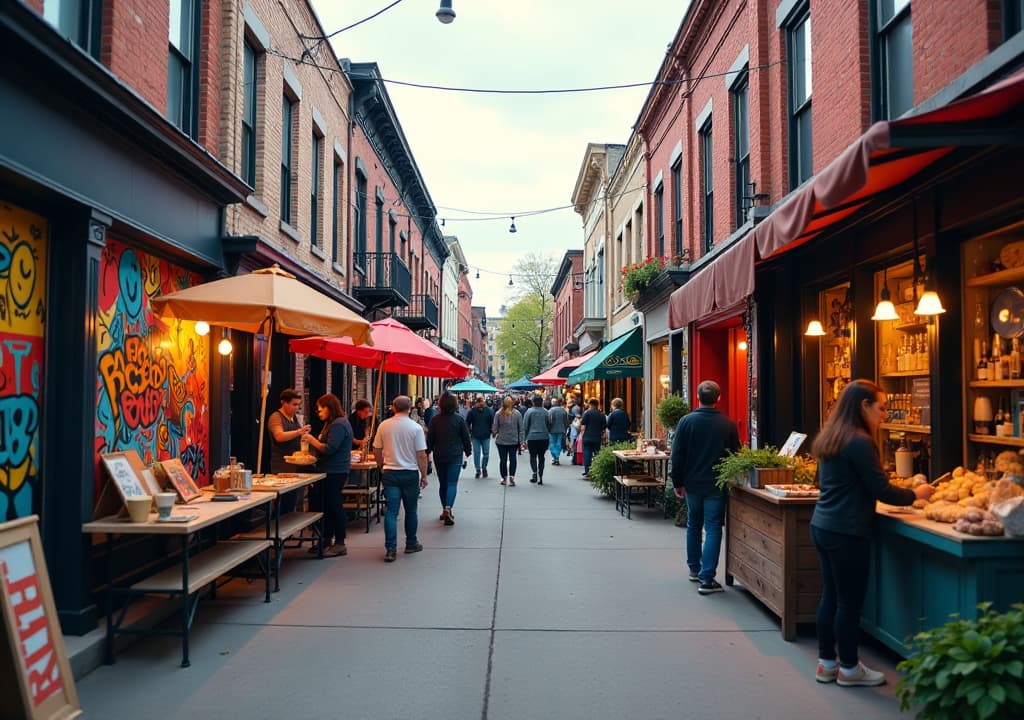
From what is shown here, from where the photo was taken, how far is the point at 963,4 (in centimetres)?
611

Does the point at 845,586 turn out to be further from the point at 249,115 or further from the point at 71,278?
the point at 249,115

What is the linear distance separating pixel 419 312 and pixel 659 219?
12.0 meters

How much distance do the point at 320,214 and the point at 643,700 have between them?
482 inches

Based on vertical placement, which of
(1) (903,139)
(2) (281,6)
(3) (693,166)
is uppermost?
(2) (281,6)

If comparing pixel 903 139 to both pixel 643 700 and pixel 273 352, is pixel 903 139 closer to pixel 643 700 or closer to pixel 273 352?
pixel 643 700

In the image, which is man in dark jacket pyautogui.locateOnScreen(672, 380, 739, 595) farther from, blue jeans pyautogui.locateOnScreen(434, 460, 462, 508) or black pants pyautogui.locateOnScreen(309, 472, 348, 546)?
blue jeans pyautogui.locateOnScreen(434, 460, 462, 508)

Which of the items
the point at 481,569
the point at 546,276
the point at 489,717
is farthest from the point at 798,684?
the point at 546,276

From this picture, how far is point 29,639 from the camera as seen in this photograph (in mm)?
3979

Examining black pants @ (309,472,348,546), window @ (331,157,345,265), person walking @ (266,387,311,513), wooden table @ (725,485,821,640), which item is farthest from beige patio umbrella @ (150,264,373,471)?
window @ (331,157,345,265)

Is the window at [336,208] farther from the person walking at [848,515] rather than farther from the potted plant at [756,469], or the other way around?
the person walking at [848,515]

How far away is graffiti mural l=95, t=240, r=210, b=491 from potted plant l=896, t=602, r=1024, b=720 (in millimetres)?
6126

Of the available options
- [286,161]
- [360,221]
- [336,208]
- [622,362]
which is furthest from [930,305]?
[360,221]

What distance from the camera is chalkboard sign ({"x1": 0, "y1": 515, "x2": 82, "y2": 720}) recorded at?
3805 millimetres

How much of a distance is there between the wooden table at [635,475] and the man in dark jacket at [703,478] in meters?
4.23
